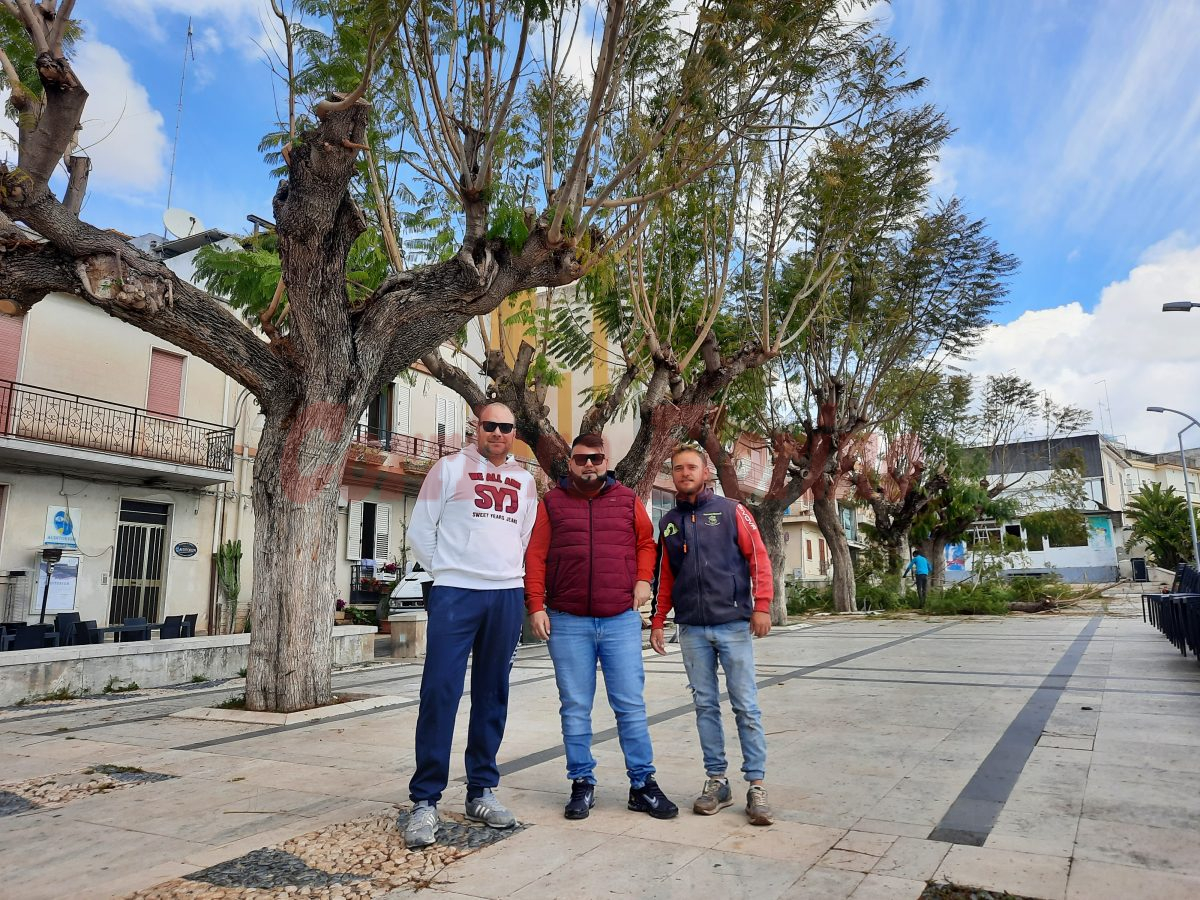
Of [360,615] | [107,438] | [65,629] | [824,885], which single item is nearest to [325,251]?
[824,885]

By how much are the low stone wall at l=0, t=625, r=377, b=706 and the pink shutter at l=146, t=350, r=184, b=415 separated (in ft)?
25.9

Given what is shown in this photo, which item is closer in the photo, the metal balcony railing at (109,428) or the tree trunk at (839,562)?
the metal balcony railing at (109,428)

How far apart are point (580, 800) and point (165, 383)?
53.4 feet

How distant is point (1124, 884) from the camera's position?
109 inches

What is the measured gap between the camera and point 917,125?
1428cm

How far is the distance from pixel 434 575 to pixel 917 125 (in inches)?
543

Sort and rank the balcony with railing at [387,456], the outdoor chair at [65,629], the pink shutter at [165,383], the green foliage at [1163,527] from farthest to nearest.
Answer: the green foliage at [1163,527] < the balcony with railing at [387,456] < the pink shutter at [165,383] < the outdoor chair at [65,629]

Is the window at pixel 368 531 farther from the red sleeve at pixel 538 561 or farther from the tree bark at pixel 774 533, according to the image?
the red sleeve at pixel 538 561

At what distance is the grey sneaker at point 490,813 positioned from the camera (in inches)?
138

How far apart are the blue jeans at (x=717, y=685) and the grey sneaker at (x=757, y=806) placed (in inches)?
5.6

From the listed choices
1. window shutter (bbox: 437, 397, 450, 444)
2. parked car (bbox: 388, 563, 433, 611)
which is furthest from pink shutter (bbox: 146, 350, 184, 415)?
window shutter (bbox: 437, 397, 450, 444)

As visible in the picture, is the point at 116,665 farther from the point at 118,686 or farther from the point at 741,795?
the point at 741,795

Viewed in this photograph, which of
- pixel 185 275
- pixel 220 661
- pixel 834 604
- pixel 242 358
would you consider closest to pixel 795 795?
pixel 242 358

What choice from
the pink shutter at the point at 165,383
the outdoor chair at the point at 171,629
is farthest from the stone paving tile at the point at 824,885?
the pink shutter at the point at 165,383
